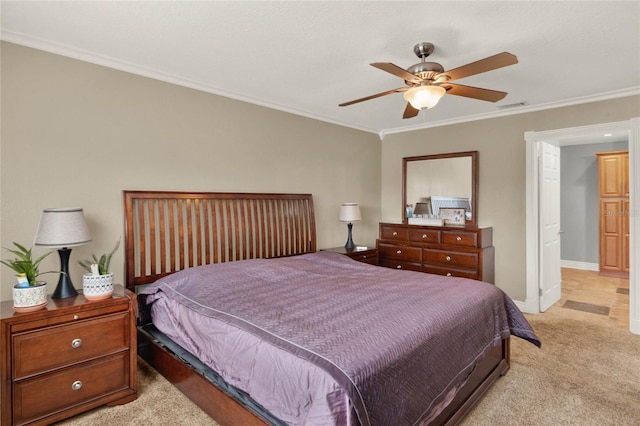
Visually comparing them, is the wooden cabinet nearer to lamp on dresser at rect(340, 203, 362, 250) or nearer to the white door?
the white door

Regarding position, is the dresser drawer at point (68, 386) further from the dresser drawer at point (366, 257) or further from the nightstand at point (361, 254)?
the dresser drawer at point (366, 257)

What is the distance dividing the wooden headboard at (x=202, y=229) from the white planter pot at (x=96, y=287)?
56cm

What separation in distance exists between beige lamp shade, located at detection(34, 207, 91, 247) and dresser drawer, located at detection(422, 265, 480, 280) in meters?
3.73

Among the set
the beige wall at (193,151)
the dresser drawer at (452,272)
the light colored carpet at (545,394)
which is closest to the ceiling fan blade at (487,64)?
the light colored carpet at (545,394)

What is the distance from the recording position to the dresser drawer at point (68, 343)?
77.9 inches

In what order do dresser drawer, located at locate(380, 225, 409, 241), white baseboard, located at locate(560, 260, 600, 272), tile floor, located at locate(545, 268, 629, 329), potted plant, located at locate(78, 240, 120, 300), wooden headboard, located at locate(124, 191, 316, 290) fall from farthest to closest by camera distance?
white baseboard, located at locate(560, 260, 600, 272) → dresser drawer, located at locate(380, 225, 409, 241) → tile floor, located at locate(545, 268, 629, 329) → wooden headboard, located at locate(124, 191, 316, 290) → potted plant, located at locate(78, 240, 120, 300)

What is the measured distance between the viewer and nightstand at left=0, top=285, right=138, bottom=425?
1.95 meters

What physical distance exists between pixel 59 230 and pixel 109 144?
2.94 ft

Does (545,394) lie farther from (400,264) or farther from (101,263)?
(101,263)

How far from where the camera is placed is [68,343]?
6.97ft

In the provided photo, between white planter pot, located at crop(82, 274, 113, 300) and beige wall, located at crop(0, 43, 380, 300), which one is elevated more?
beige wall, located at crop(0, 43, 380, 300)

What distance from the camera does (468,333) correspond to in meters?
2.08

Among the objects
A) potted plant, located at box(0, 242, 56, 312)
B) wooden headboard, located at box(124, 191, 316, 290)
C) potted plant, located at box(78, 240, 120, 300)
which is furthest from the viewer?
wooden headboard, located at box(124, 191, 316, 290)

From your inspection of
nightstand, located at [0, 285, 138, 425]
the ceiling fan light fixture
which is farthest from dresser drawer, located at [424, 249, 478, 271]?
nightstand, located at [0, 285, 138, 425]
